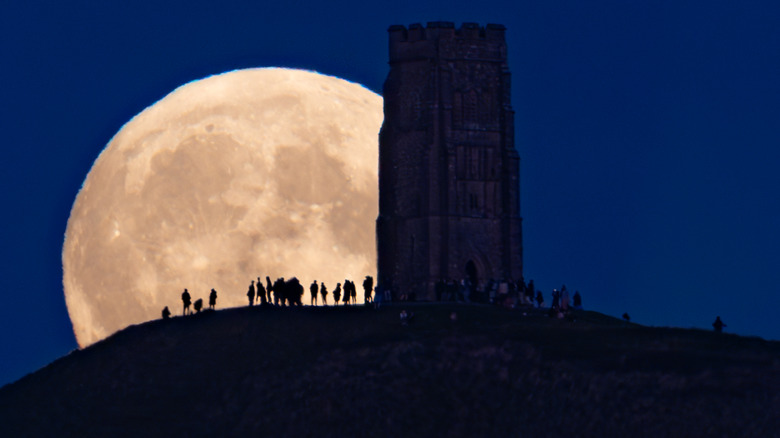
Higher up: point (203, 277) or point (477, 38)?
point (477, 38)

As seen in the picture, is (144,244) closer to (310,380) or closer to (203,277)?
(203,277)

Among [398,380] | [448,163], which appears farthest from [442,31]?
[398,380]

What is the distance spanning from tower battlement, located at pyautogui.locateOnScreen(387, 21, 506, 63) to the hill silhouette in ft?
71.8


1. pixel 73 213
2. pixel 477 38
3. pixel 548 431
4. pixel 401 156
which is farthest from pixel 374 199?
pixel 548 431

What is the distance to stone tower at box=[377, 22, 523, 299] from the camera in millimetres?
100800

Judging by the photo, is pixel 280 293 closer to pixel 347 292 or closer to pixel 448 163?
pixel 347 292

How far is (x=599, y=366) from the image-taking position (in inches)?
2872

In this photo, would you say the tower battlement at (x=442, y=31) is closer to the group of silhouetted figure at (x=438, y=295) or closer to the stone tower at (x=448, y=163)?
the stone tower at (x=448, y=163)

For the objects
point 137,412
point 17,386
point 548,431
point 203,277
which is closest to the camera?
point 548,431

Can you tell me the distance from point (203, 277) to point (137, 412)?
25590 mm

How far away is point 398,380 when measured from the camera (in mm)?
74750

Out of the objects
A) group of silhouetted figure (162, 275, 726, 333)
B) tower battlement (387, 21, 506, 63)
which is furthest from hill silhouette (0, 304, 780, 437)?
tower battlement (387, 21, 506, 63)

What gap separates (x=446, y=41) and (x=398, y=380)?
31779mm

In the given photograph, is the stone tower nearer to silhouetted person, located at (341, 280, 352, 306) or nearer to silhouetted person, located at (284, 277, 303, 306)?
silhouetted person, located at (341, 280, 352, 306)
